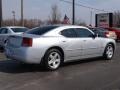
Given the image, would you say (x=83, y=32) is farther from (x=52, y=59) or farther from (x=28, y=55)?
(x=28, y=55)

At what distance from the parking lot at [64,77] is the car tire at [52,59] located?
0.66 ft

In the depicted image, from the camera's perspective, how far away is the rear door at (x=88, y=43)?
11.0m

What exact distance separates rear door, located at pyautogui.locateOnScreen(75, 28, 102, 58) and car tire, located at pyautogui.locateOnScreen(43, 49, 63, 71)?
120cm

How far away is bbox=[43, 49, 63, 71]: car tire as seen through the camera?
9.68 metres

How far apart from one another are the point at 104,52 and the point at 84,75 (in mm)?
3311

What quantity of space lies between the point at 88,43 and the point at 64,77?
271 cm

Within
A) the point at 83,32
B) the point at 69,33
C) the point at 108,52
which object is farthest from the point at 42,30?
the point at 108,52

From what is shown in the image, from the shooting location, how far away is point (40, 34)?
1001cm

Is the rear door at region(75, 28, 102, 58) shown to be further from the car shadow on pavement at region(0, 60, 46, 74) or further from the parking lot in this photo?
the car shadow on pavement at region(0, 60, 46, 74)

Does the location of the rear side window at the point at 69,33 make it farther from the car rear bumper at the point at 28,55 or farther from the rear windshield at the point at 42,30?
the car rear bumper at the point at 28,55

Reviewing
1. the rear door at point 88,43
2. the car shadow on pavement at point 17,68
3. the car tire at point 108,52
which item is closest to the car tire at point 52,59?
the car shadow on pavement at point 17,68

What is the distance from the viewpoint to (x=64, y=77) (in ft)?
28.7

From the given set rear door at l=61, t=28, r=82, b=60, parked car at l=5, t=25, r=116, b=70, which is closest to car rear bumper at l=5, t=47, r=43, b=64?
parked car at l=5, t=25, r=116, b=70

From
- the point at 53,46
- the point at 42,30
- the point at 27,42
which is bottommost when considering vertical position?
the point at 53,46
